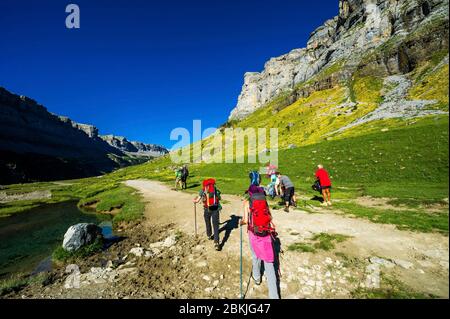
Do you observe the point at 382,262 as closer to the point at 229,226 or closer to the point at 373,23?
the point at 229,226

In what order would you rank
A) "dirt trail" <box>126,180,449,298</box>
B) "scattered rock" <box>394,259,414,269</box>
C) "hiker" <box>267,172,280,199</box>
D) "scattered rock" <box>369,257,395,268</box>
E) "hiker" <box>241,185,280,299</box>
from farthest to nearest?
"hiker" <box>267,172,280,199</box> < "scattered rock" <box>369,257,395,268</box> < "scattered rock" <box>394,259,414,269</box> < "dirt trail" <box>126,180,449,298</box> < "hiker" <box>241,185,280,299</box>

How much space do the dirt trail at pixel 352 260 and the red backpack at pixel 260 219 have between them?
6.77ft

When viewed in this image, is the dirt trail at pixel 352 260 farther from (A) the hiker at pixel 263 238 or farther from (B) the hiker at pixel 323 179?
(B) the hiker at pixel 323 179

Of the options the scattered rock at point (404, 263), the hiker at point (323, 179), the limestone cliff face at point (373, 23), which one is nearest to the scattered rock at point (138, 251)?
the scattered rock at point (404, 263)

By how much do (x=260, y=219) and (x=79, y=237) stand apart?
1075 centimetres

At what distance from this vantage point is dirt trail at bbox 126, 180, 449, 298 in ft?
Answer: 23.2

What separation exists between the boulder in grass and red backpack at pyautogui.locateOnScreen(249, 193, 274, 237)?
1015 centimetres

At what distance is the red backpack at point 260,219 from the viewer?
716 centimetres

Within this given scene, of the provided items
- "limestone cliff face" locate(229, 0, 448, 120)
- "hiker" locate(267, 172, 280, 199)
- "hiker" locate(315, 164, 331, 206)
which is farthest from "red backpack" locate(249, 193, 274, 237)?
"limestone cliff face" locate(229, 0, 448, 120)

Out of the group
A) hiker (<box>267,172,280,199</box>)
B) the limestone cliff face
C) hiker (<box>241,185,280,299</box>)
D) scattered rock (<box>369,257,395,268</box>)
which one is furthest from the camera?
the limestone cliff face

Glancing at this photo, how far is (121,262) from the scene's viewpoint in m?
10.9

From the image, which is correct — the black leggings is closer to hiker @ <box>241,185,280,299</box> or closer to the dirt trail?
the dirt trail
